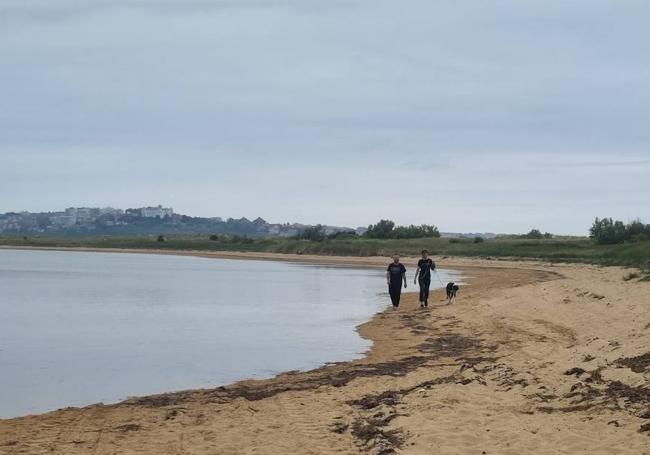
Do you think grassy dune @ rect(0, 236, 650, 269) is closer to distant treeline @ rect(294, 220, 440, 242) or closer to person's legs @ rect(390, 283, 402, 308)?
distant treeline @ rect(294, 220, 440, 242)

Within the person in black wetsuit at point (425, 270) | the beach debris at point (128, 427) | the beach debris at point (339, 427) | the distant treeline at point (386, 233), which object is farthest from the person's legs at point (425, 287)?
the distant treeline at point (386, 233)

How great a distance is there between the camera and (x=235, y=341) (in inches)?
659

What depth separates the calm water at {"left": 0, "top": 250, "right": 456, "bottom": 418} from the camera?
39.0 feet

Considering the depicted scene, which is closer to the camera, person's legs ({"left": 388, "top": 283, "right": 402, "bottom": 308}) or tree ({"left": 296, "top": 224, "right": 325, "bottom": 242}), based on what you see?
person's legs ({"left": 388, "top": 283, "right": 402, "bottom": 308})

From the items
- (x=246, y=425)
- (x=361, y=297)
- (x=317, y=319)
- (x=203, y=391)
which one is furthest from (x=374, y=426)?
(x=361, y=297)

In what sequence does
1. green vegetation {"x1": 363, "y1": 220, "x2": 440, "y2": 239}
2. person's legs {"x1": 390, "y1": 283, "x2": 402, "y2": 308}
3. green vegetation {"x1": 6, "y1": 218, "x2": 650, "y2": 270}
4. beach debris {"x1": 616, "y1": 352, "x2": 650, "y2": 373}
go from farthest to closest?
green vegetation {"x1": 363, "y1": 220, "x2": 440, "y2": 239}
green vegetation {"x1": 6, "y1": 218, "x2": 650, "y2": 270}
person's legs {"x1": 390, "y1": 283, "x2": 402, "y2": 308}
beach debris {"x1": 616, "y1": 352, "x2": 650, "y2": 373}

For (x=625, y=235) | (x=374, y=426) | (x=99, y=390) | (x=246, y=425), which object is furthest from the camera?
(x=625, y=235)

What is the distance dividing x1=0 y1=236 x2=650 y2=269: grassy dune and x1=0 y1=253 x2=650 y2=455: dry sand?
23.9 meters

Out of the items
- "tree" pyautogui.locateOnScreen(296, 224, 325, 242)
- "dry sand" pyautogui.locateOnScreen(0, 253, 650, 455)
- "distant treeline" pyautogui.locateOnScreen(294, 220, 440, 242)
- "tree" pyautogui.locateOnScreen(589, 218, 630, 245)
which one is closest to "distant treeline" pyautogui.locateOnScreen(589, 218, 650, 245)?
"tree" pyautogui.locateOnScreen(589, 218, 630, 245)

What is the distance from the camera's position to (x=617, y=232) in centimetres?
6191

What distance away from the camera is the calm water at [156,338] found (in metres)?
11.9

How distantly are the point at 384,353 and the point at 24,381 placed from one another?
6.13 metres

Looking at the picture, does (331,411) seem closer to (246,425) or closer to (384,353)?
(246,425)

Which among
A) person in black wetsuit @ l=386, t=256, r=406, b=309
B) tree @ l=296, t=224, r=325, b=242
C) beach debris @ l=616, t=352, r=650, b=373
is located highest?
tree @ l=296, t=224, r=325, b=242
